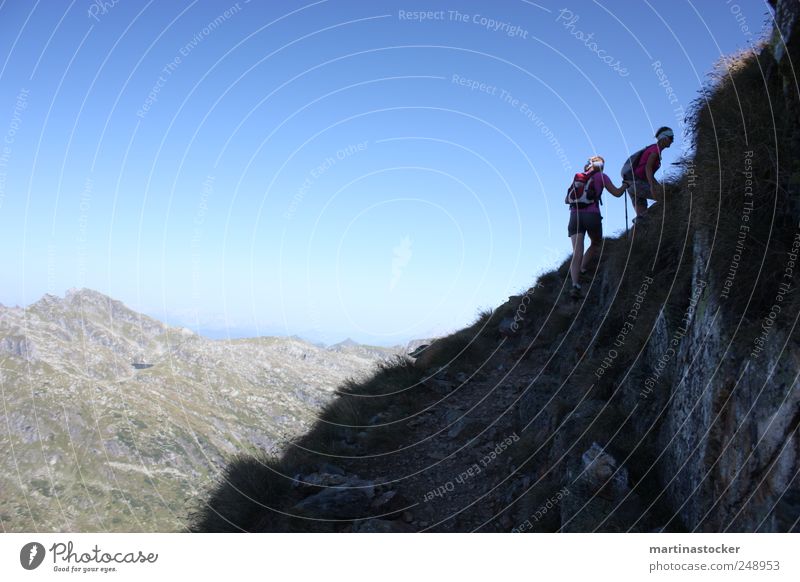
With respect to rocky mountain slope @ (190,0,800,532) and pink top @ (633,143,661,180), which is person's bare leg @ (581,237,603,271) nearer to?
rocky mountain slope @ (190,0,800,532)

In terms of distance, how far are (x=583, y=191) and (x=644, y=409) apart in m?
6.30

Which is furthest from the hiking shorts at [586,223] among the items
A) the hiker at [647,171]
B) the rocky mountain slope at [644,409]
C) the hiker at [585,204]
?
the rocky mountain slope at [644,409]

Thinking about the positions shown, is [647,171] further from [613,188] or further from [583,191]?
[583,191]

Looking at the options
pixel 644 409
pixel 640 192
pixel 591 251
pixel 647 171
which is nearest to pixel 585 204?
pixel 640 192

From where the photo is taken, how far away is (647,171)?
11.3 m

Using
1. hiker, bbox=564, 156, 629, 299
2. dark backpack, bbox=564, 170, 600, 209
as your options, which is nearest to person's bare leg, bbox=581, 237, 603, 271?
hiker, bbox=564, 156, 629, 299

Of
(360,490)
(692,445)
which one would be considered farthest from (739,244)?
(360,490)

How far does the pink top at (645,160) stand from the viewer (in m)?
11.3

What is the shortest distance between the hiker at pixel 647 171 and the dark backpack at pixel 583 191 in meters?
0.83

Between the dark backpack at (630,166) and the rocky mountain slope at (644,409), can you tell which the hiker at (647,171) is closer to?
the dark backpack at (630,166)

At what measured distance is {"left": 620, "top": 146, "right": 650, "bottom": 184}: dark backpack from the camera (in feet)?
38.2

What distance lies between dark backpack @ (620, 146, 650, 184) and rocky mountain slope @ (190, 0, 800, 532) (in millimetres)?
1428
